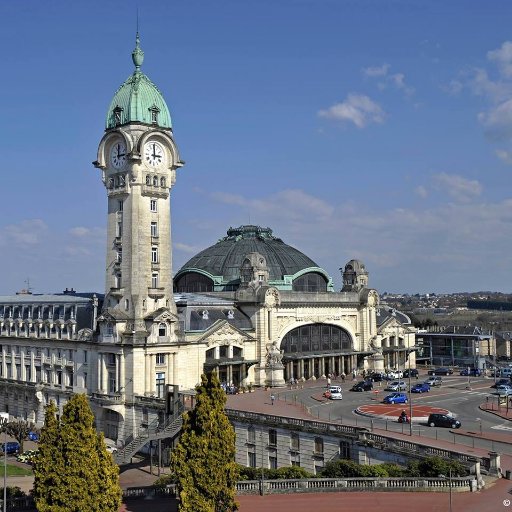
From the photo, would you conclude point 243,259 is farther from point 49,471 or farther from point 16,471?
point 49,471

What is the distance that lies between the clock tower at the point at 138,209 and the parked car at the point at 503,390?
126ft

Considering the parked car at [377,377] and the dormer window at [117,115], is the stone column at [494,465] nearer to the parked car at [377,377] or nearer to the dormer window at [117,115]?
the parked car at [377,377]

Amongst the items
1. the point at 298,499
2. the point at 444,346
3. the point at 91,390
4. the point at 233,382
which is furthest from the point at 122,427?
the point at 444,346

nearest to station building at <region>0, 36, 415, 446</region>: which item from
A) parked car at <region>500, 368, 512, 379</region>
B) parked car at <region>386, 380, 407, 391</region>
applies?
parked car at <region>386, 380, 407, 391</region>

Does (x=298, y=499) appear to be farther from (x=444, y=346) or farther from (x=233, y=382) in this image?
Answer: (x=444, y=346)

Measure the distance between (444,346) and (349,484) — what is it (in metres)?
91.2

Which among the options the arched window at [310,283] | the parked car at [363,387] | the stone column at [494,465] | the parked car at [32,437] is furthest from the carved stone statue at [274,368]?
the stone column at [494,465]

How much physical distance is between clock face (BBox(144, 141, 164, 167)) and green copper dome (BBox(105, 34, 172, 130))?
2711mm

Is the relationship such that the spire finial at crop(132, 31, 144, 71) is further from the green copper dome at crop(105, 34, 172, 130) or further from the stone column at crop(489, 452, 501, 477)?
the stone column at crop(489, 452, 501, 477)

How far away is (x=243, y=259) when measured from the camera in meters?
109

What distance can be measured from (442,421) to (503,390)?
76.6ft

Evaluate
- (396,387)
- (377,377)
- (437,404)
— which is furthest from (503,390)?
(377,377)

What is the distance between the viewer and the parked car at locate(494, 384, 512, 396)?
8635cm

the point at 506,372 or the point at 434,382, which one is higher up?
the point at 506,372
